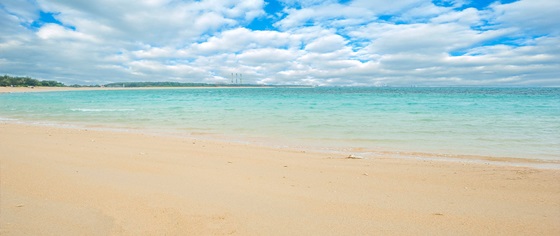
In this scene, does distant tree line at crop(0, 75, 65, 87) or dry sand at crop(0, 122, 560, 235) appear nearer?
dry sand at crop(0, 122, 560, 235)

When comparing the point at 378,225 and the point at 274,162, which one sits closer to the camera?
the point at 378,225

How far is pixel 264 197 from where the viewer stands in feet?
12.1

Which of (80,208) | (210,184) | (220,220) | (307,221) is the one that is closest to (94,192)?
(80,208)

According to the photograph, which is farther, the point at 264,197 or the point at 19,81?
the point at 19,81

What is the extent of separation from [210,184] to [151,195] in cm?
85

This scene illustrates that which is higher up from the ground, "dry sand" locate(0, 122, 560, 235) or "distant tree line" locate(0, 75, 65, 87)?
"distant tree line" locate(0, 75, 65, 87)

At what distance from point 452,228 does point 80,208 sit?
4.06 meters

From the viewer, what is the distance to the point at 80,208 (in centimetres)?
316

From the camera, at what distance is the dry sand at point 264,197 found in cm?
283

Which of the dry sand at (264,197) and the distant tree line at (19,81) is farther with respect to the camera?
the distant tree line at (19,81)

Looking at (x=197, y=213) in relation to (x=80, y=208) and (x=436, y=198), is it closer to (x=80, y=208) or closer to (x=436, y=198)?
Result: (x=80, y=208)

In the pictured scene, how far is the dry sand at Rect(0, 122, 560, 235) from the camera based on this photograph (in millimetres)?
2828

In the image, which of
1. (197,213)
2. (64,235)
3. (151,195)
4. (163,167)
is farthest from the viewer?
(163,167)

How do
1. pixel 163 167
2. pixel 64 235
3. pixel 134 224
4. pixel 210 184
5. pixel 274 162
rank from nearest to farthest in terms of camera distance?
pixel 64 235 → pixel 134 224 → pixel 210 184 → pixel 163 167 → pixel 274 162
